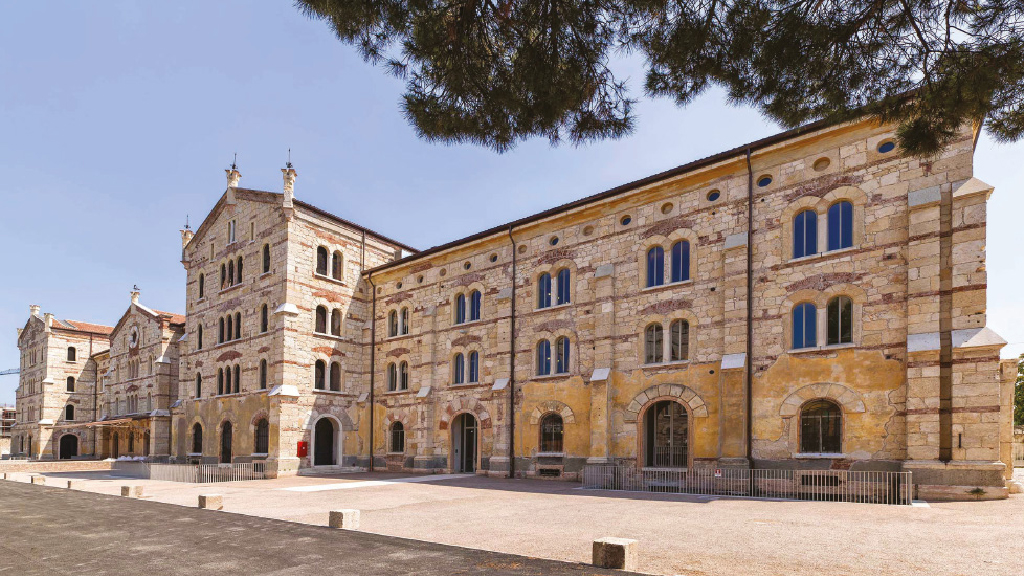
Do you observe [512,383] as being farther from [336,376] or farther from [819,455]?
[819,455]

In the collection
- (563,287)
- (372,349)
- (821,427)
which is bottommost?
(821,427)

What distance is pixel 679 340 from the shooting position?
70.5 ft

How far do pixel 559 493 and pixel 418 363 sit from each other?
43.3 feet

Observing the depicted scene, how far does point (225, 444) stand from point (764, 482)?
2756 centimetres

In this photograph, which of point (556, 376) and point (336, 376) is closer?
point (556, 376)

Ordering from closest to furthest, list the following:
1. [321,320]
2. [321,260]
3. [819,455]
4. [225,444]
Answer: [819,455] < [321,320] < [321,260] < [225,444]

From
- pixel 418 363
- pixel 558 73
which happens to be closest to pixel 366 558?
pixel 558 73

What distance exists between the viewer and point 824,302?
18438 mm

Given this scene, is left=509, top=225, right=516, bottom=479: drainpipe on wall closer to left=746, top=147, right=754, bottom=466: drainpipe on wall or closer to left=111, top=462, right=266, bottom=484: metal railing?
left=746, top=147, right=754, bottom=466: drainpipe on wall

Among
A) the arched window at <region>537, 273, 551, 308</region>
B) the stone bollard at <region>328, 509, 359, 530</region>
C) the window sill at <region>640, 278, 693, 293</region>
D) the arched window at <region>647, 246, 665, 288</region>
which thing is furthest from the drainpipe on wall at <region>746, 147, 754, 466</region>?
the stone bollard at <region>328, 509, 359, 530</region>

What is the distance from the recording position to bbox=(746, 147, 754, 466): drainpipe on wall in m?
19.1

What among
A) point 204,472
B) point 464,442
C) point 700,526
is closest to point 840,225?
point 700,526

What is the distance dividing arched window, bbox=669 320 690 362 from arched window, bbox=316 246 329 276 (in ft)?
61.8

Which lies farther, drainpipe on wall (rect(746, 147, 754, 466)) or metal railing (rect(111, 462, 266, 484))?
metal railing (rect(111, 462, 266, 484))
